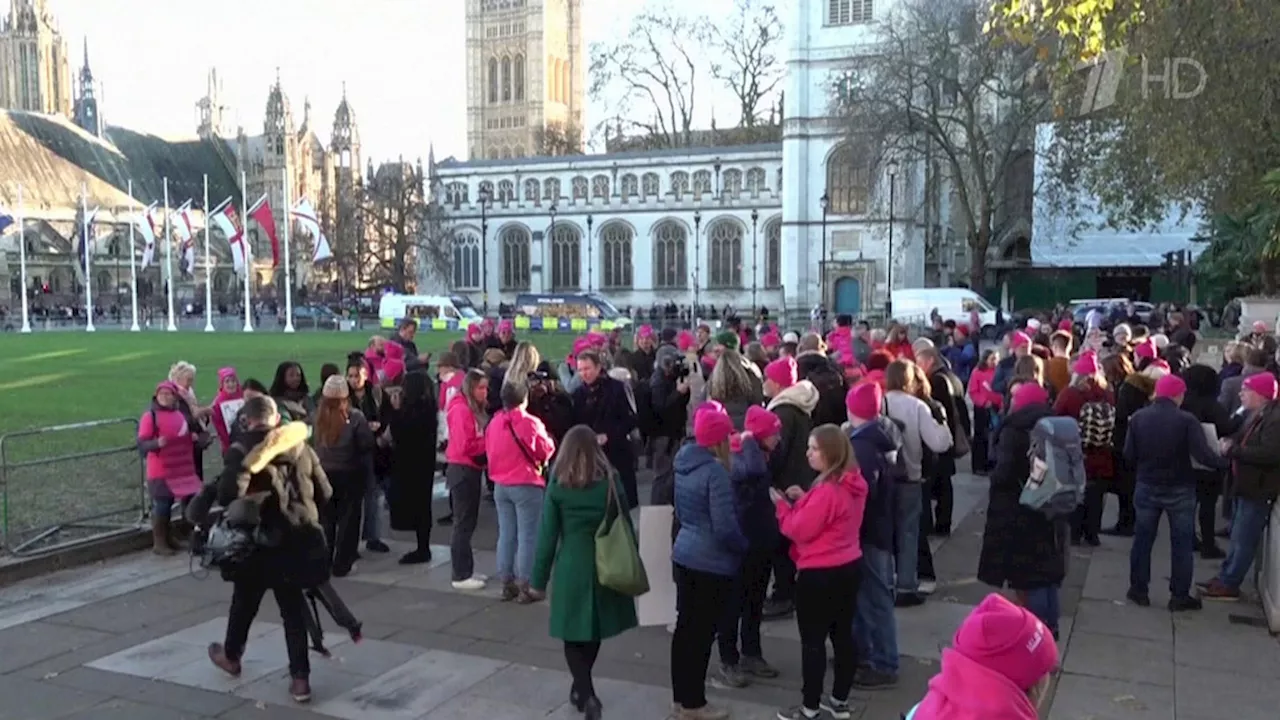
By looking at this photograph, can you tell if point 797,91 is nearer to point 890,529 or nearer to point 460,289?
point 460,289

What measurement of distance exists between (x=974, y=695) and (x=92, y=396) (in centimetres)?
2062

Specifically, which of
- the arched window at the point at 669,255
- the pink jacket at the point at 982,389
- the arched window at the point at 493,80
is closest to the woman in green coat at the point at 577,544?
the pink jacket at the point at 982,389

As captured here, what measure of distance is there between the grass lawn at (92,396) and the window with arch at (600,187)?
88.3ft

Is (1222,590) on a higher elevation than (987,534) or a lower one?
lower

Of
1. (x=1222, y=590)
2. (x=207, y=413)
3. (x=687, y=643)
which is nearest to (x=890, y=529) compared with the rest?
(x=687, y=643)

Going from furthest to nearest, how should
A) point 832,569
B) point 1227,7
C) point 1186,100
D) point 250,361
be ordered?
point 250,361 < point 1186,100 < point 1227,7 < point 832,569

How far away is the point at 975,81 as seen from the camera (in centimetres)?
3394

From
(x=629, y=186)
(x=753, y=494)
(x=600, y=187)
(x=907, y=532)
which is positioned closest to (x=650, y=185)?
(x=629, y=186)

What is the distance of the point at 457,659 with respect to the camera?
21.1 feet

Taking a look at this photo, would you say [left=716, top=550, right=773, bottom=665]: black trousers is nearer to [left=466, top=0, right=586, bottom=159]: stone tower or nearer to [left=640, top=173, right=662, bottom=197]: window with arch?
[left=640, top=173, right=662, bottom=197]: window with arch

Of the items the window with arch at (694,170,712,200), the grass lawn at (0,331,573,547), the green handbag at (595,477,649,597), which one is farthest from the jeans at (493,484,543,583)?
the window with arch at (694,170,712,200)

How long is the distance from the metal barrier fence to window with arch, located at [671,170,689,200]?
190 feet

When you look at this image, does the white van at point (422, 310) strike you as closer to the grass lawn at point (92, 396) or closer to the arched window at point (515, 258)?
the grass lawn at point (92, 396)

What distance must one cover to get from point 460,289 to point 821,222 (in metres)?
28.7
